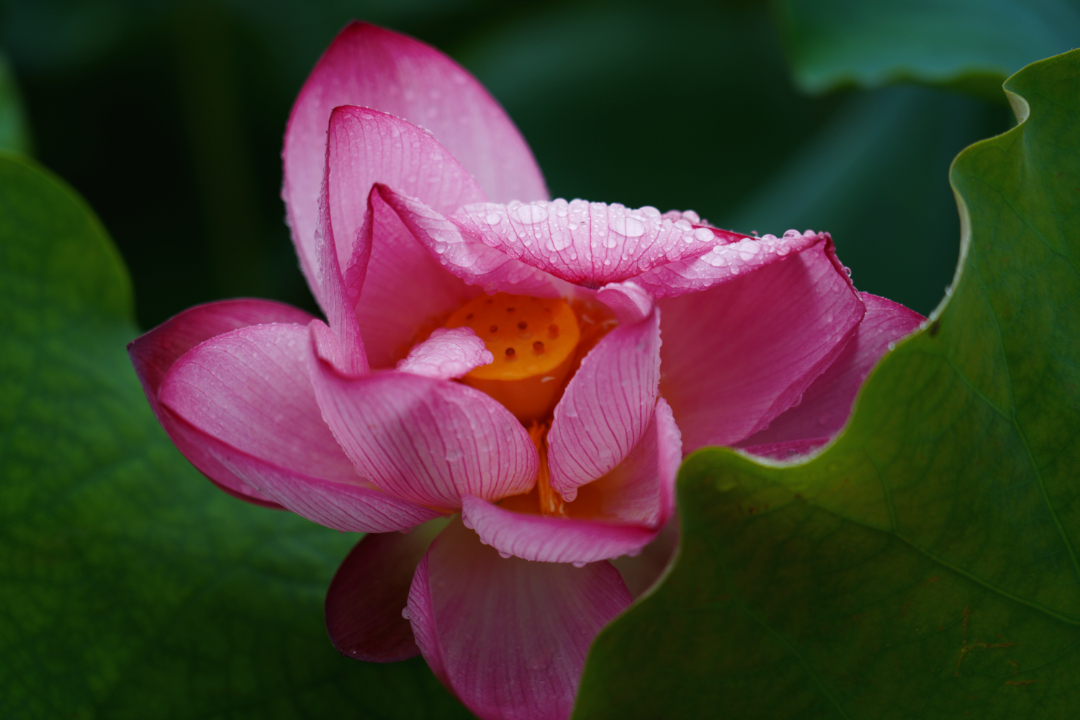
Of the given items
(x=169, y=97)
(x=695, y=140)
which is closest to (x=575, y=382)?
(x=695, y=140)

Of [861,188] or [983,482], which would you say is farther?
[861,188]

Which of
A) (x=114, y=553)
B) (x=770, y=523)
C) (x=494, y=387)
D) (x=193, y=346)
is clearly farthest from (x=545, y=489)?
(x=114, y=553)

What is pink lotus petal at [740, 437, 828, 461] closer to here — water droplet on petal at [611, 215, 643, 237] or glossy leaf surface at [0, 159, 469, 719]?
water droplet on petal at [611, 215, 643, 237]

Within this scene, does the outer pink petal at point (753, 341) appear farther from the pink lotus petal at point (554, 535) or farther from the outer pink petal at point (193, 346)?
the outer pink petal at point (193, 346)

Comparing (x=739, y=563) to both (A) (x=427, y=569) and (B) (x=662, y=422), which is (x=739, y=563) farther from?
(A) (x=427, y=569)

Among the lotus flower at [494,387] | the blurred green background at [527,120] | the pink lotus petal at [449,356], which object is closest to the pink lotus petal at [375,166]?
the lotus flower at [494,387]

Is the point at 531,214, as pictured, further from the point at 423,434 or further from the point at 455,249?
the point at 423,434
